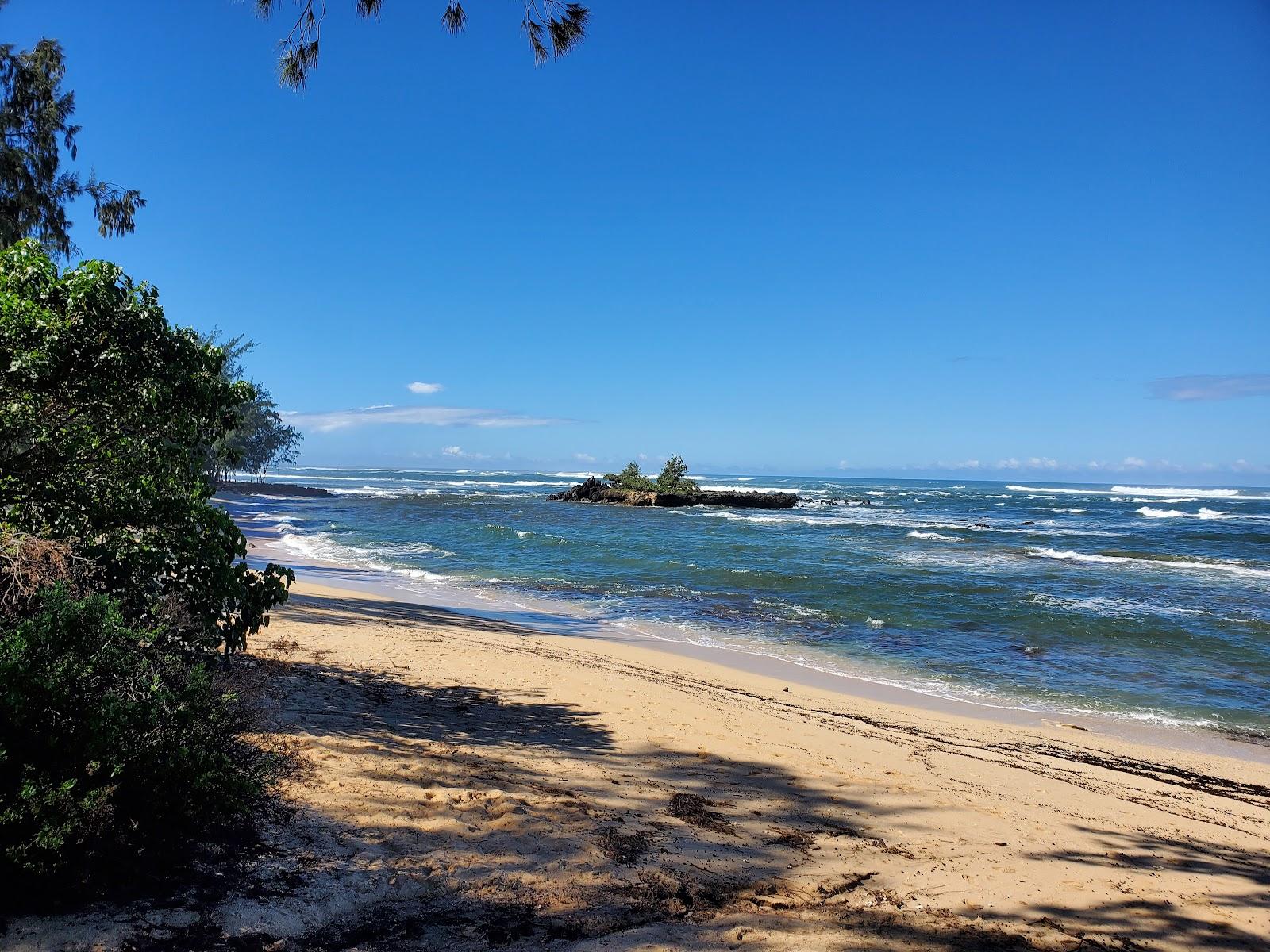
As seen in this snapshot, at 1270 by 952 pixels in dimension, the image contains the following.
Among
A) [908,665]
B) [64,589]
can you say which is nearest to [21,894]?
[64,589]

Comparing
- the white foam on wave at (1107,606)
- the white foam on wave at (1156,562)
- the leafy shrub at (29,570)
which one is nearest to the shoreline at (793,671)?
the white foam on wave at (1107,606)

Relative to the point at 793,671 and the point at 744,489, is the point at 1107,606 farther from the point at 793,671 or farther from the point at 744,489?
the point at 744,489

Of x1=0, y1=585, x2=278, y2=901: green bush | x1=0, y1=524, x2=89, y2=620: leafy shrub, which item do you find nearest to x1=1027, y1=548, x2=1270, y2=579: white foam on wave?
x1=0, y1=585, x2=278, y2=901: green bush

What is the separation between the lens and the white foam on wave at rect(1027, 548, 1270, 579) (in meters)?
23.9

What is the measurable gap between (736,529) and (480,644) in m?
24.9

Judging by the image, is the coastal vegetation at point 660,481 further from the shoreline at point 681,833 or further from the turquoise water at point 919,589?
the shoreline at point 681,833

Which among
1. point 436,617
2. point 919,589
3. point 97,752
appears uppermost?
point 97,752

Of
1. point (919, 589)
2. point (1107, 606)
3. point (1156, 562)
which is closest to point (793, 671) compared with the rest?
point (919, 589)

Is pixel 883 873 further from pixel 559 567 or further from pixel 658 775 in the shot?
pixel 559 567

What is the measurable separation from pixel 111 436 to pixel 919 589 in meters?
17.6

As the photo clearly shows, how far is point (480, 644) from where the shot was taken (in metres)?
10.1

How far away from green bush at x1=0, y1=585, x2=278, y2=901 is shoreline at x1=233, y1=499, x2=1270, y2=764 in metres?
8.17

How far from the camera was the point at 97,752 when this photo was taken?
2963 mm

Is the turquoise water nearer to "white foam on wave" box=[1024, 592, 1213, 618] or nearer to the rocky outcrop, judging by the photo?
"white foam on wave" box=[1024, 592, 1213, 618]
